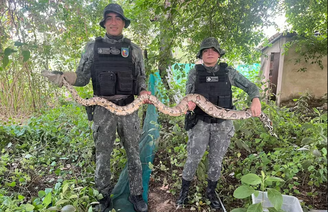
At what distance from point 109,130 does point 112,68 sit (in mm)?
830

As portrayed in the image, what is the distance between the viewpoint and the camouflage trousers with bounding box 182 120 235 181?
271cm

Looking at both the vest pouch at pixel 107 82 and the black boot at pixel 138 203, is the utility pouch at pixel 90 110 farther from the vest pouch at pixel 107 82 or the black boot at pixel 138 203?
the black boot at pixel 138 203

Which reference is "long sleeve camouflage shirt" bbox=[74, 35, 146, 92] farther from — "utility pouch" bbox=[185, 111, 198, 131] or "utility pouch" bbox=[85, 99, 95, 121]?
"utility pouch" bbox=[185, 111, 198, 131]

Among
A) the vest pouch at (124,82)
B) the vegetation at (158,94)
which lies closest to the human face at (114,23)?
the vegetation at (158,94)

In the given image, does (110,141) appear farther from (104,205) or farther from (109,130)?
(104,205)

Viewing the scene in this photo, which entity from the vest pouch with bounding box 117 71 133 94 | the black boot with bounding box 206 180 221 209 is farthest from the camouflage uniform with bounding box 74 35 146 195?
the black boot with bounding box 206 180 221 209

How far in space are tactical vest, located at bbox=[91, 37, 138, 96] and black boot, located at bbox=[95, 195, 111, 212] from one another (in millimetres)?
1490

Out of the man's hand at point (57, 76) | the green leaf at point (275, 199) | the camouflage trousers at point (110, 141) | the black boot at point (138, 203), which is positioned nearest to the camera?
the green leaf at point (275, 199)

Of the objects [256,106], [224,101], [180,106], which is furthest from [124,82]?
[256,106]

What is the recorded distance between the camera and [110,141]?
2764 mm

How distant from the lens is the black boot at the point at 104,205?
108 inches

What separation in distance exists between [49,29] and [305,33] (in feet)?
12.6

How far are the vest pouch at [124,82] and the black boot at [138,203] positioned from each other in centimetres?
156

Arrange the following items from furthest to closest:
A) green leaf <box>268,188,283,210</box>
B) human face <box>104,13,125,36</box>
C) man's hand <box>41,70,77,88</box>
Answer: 1. human face <box>104,13,125,36</box>
2. man's hand <box>41,70,77,88</box>
3. green leaf <box>268,188,283,210</box>
